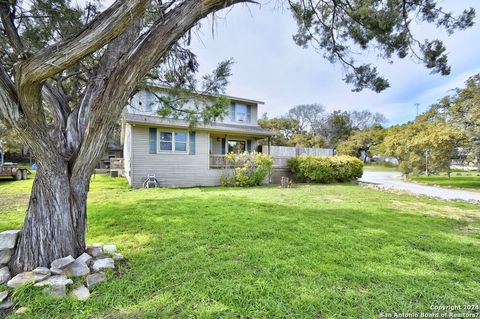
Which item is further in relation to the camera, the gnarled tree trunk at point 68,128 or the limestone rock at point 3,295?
the gnarled tree trunk at point 68,128

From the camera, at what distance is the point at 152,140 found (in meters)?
10.9

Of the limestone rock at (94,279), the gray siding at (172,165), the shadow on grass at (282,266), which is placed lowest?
the shadow on grass at (282,266)

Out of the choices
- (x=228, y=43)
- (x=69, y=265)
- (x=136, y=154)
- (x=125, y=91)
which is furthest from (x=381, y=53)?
(x=136, y=154)

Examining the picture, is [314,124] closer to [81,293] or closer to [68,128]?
[68,128]

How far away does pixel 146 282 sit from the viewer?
96.0 inches

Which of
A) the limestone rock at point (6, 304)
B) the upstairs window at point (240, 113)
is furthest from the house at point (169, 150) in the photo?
the limestone rock at point (6, 304)

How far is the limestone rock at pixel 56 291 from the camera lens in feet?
7.06

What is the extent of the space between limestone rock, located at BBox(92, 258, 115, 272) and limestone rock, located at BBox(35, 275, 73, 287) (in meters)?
0.32

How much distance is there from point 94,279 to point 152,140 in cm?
914

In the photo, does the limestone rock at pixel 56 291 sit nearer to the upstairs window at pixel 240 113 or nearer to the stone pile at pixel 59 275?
the stone pile at pixel 59 275

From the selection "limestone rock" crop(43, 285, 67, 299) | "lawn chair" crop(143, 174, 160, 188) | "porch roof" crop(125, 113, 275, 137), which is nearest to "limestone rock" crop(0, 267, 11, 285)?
"limestone rock" crop(43, 285, 67, 299)

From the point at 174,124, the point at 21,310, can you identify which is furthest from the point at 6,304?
the point at 174,124

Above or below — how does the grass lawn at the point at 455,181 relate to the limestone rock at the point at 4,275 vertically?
below

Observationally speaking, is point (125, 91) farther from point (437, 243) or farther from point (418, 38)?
point (418, 38)
